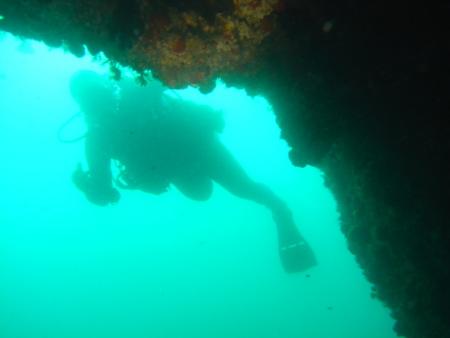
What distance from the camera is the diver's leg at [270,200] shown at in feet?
27.1

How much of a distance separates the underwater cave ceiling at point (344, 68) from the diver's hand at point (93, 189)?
3144 mm

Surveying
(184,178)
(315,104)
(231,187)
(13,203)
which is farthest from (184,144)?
(13,203)

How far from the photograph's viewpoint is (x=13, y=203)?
385ft

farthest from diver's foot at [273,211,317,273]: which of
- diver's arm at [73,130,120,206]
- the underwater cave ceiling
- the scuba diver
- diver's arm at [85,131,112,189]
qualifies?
the underwater cave ceiling

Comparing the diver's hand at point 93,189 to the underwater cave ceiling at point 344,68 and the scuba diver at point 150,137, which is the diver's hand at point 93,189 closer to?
the scuba diver at point 150,137

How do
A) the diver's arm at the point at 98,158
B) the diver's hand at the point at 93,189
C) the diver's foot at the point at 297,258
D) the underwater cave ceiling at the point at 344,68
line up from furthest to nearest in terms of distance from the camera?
the diver's foot at the point at 297,258, the diver's arm at the point at 98,158, the diver's hand at the point at 93,189, the underwater cave ceiling at the point at 344,68

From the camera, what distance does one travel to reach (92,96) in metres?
8.19

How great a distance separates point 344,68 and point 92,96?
18.7 feet

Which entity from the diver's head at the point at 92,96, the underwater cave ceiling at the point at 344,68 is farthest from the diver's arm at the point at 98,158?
the underwater cave ceiling at the point at 344,68

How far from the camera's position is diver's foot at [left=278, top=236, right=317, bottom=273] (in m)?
8.14

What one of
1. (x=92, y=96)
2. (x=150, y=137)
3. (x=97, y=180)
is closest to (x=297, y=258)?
(x=150, y=137)

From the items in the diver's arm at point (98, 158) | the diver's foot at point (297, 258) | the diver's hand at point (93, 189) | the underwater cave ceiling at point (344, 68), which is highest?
the diver's arm at point (98, 158)

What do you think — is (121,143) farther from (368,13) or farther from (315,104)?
(368,13)

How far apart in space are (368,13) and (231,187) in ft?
23.4
